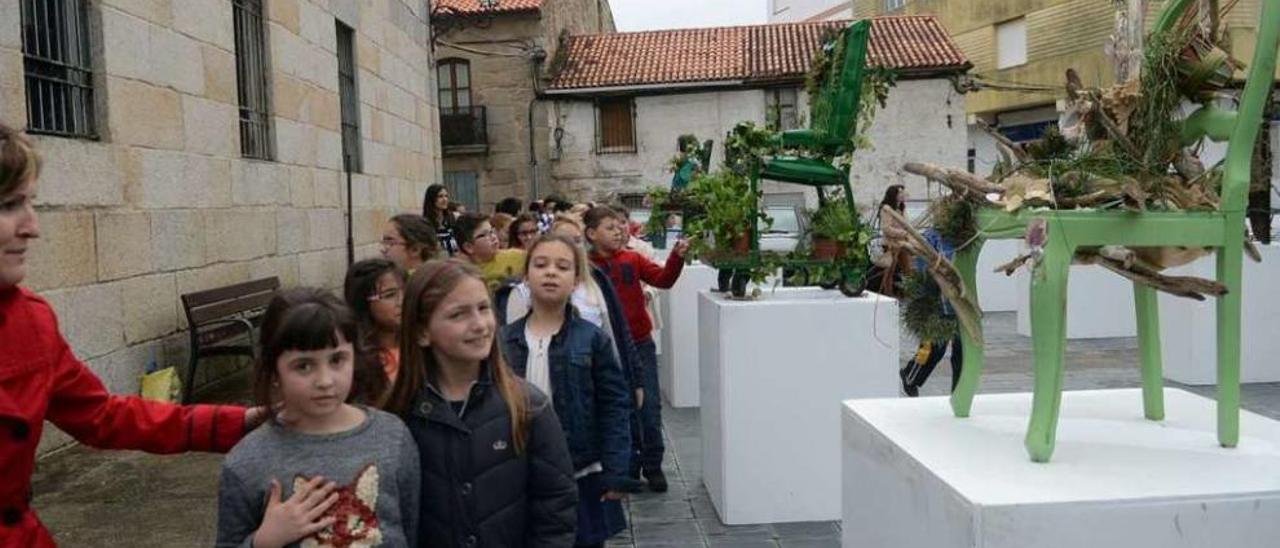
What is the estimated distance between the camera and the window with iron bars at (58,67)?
228 inches

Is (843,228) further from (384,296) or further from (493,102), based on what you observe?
(493,102)

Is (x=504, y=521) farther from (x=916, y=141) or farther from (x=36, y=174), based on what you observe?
(x=916, y=141)

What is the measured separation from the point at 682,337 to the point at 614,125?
1929cm

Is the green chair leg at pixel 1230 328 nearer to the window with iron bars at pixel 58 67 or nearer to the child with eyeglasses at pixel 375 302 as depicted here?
the child with eyeglasses at pixel 375 302

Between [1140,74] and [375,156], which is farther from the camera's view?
[375,156]

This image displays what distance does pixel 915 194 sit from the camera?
25.7 meters

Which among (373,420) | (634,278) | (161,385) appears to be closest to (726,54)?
(161,385)

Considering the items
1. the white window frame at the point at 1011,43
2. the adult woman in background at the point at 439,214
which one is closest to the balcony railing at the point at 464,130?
the white window frame at the point at 1011,43

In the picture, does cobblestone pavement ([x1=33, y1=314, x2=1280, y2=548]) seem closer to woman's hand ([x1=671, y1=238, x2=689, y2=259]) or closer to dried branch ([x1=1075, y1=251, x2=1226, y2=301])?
woman's hand ([x1=671, y1=238, x2=689, y2=259])

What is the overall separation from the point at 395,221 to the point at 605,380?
1653 mm

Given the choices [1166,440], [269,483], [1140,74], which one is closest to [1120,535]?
[1166,440]

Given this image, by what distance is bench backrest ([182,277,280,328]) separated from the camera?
690 cm

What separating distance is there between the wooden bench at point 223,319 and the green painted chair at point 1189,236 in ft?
17.3

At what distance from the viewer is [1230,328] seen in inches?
92.4
